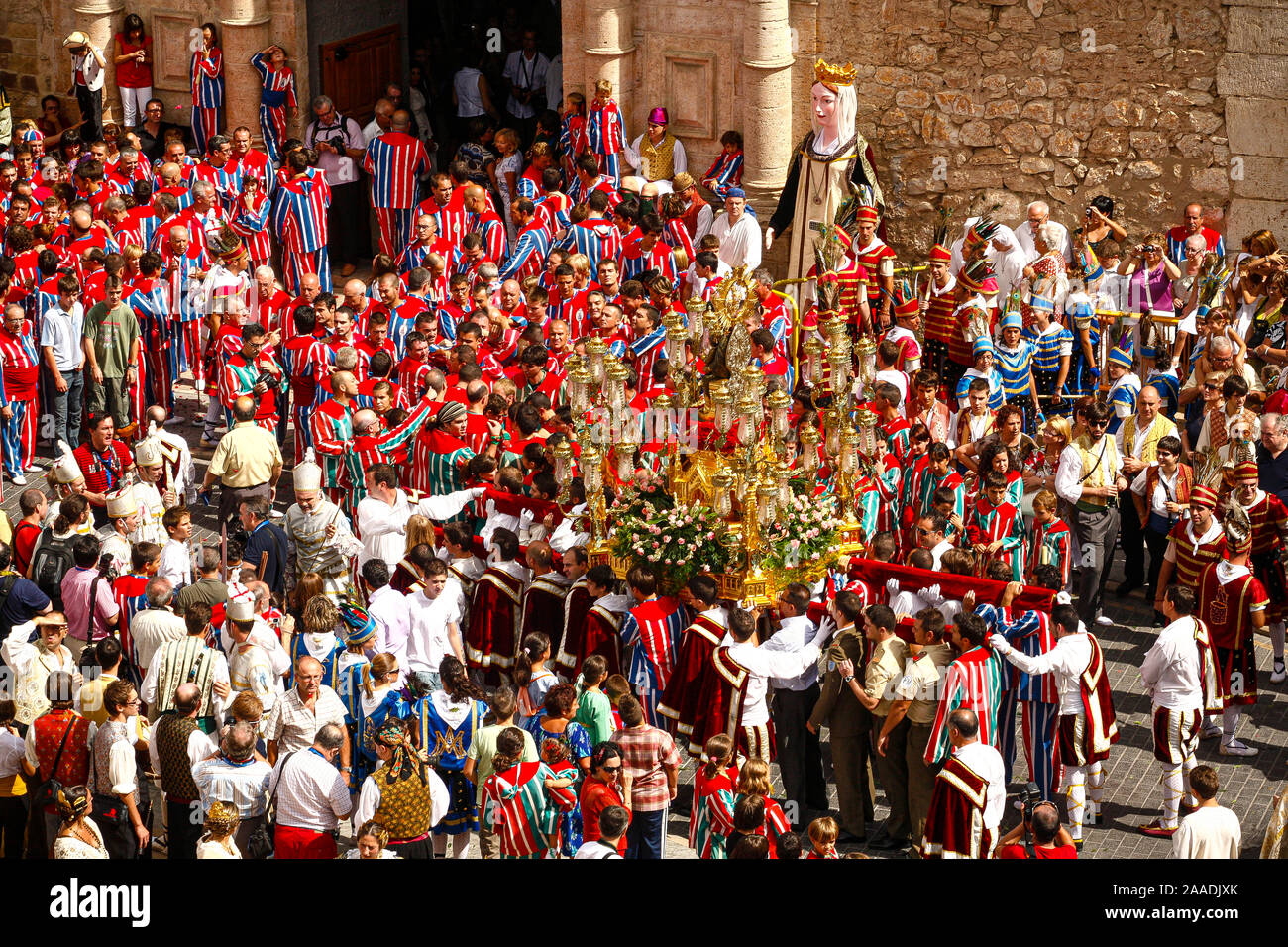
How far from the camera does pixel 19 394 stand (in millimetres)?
16406

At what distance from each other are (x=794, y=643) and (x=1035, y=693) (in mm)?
1350

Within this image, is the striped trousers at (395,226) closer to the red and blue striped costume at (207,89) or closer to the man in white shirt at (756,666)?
the red and blue striped costume at (207,89)

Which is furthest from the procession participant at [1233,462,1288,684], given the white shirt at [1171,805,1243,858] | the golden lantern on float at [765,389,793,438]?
the white shirt at [1171,805,1243,858]

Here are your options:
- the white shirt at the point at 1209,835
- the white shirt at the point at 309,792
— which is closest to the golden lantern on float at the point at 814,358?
the white shirt at the point at 1209,835

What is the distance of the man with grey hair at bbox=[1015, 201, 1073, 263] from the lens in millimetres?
17719

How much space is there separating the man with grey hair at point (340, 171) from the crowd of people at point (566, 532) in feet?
3.06

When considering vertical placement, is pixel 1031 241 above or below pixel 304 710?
above

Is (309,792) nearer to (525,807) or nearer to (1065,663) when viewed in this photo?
(525,807)

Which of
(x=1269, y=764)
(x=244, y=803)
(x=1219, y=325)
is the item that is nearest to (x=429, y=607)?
(x=244, y=803)

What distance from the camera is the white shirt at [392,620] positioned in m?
12.2

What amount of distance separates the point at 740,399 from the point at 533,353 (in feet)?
10.1

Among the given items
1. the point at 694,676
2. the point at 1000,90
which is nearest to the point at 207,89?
the point at 1000,90

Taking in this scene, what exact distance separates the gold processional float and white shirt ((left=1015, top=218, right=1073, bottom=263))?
16.6 feet

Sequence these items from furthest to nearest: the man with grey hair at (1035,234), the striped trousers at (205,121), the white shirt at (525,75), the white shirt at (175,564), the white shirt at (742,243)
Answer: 1. the white shirt at (525,75)
2. the striped trousers at (205,121)
3. the white shirt at (742,243)
4. the man with grey hair at (1035,234)
5. the white shirt at (175,564)
